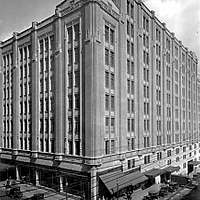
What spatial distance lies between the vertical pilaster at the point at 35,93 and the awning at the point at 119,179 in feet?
43.4

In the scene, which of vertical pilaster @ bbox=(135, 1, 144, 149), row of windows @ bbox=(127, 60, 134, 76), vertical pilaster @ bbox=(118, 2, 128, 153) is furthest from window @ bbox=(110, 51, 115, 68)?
vertical pilaster @ bbox=(135, 1, 144, 149)

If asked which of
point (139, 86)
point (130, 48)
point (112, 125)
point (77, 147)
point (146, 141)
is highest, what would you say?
point (130, 48)

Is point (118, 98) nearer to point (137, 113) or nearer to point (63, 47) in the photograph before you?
point (137, 113)

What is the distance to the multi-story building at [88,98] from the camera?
99.8 ft

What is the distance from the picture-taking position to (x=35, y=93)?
39.1m

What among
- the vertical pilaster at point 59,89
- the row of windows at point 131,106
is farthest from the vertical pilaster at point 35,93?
the row of windows at point 131,106

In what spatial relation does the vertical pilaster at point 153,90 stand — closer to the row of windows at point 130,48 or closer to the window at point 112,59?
the row of windows at point 130,48

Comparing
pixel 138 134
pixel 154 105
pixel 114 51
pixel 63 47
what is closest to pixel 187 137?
pixel 154 105

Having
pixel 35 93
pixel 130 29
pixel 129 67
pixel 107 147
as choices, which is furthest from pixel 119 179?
pixel 130 29

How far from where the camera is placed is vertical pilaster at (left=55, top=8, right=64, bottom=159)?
33.8m

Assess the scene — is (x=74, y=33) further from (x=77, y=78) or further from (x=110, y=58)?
(x=77, y=78)

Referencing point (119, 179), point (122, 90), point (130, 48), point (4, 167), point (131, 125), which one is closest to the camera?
point (119, 179)

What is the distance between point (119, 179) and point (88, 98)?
1098cm

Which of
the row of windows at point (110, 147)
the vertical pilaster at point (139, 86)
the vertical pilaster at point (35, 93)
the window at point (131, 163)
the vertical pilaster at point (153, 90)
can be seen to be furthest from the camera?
the vertical pilaster at point (153, 90)
